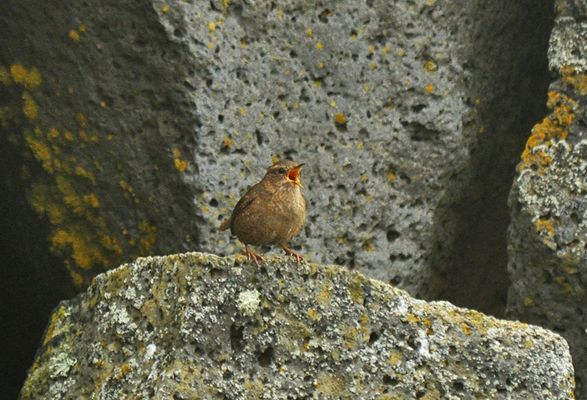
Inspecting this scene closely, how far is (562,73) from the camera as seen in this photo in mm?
6141

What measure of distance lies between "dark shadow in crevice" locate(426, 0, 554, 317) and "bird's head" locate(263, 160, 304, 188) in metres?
1.14

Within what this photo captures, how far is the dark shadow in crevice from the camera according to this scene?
669cm

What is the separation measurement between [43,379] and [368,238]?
6.76 feet

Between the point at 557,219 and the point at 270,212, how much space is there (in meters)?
1.29

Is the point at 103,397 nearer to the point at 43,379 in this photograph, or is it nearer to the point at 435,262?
the point at 43,379

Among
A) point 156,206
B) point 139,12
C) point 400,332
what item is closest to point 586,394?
point 400,332

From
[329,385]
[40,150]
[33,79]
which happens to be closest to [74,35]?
[33,79]

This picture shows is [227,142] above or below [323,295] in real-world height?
below

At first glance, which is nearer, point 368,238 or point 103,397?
A: point 103,397

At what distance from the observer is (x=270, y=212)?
5609 mm

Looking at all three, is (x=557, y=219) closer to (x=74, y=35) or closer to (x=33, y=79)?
(x=74, y=35)

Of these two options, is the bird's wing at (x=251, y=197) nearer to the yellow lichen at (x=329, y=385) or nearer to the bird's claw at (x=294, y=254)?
the bird's claw at (x=294, y=254)

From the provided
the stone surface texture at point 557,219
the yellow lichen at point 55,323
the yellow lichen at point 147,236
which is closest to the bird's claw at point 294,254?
the yellow lichen at point 147,236

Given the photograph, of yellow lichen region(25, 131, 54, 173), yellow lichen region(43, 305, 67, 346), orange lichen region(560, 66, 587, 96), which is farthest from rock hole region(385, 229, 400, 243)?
yellow lichen region(43, 305, 67, 346)
